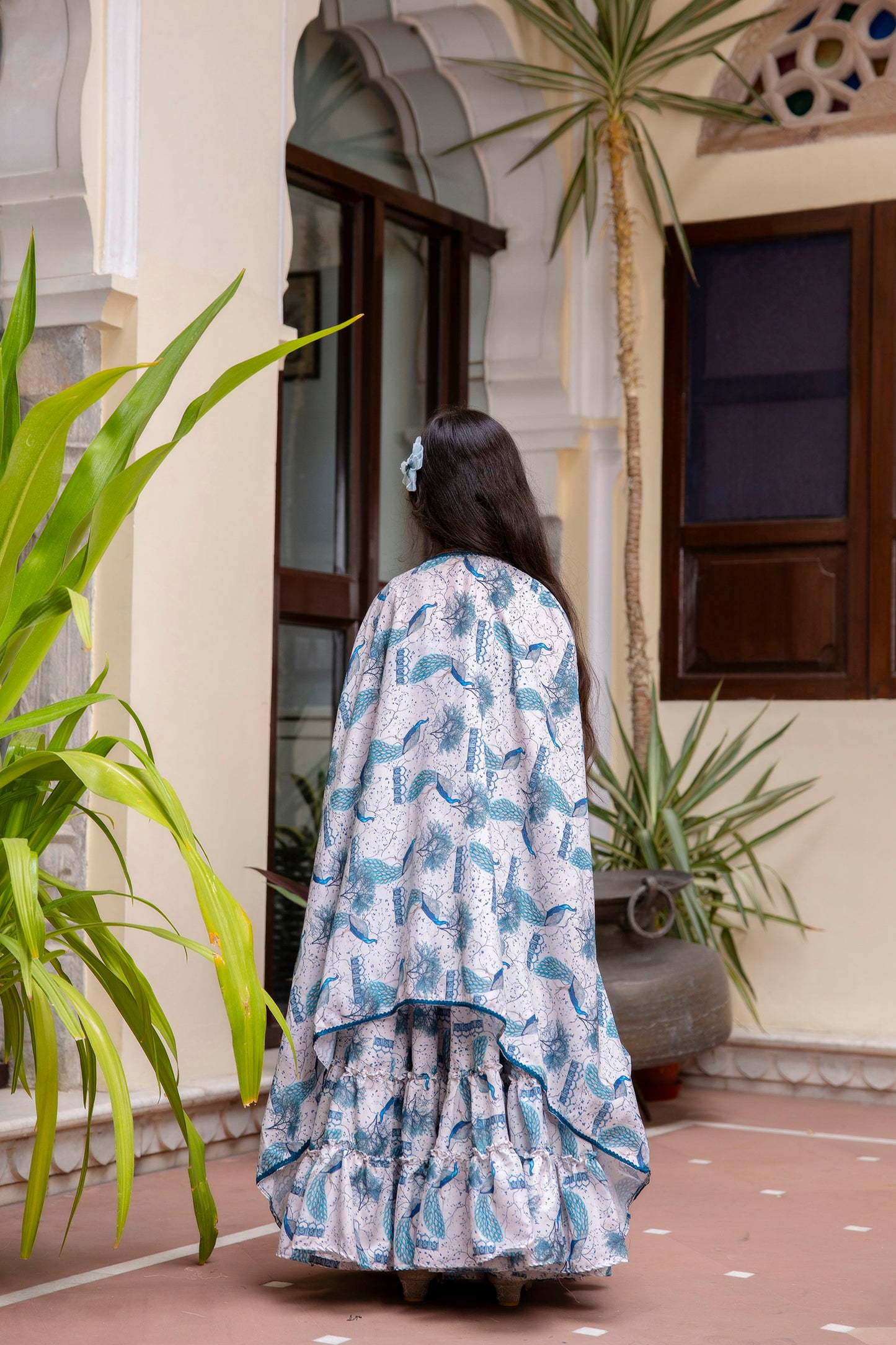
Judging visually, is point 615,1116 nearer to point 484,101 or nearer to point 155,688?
point 155,688

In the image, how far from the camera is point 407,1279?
2.57 meters

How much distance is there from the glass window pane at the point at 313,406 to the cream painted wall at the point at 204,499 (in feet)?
2.21

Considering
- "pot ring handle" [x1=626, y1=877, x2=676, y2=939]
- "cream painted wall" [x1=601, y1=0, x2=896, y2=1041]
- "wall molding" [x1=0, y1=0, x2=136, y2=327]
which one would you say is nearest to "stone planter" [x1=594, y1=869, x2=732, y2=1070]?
"pot ring handle" [x1=626, y1=877, x2=676, y2=939]

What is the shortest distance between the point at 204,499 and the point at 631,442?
1704 mm

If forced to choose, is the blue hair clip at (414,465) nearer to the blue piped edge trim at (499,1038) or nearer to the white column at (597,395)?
the blue piped edge trim at (499,1038)

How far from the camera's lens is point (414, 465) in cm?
280

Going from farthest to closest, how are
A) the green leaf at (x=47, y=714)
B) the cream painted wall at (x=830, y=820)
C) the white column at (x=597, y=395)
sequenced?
the white column at (x=597, y=395)
the cream painted wall at (x=830, y=820)
the green leaf at (x=47, y=714)

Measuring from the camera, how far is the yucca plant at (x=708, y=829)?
15.5 ft

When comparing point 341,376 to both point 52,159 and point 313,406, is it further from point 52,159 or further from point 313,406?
point 52,159

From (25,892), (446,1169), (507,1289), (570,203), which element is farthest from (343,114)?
(507,1289)

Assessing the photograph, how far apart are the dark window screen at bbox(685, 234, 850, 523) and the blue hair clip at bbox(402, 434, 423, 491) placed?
2519mm

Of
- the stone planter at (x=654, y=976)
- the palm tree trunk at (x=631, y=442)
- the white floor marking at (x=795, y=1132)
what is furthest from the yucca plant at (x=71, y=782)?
the palm tree trunk at (x=631, y=442)

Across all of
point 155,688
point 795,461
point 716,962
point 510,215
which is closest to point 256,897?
point 155,688

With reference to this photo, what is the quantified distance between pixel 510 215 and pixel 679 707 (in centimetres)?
173
